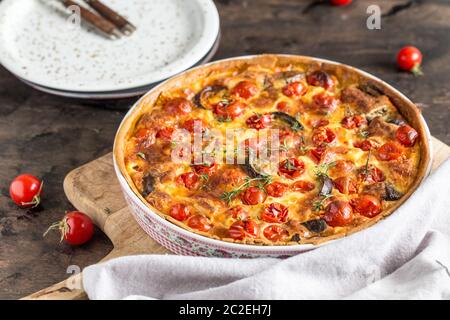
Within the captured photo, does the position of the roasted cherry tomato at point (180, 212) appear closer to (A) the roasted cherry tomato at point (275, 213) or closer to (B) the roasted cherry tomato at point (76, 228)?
(A) the roasted cherry tomato at point (275, 213)

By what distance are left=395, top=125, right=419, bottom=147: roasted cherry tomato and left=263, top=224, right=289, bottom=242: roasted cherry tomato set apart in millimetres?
999

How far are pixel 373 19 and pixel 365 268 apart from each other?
118 inches

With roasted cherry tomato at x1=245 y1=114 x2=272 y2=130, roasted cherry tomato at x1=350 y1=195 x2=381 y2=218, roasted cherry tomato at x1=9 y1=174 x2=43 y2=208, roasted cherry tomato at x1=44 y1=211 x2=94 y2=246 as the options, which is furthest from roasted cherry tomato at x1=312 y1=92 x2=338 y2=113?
roasted cherry tomato at x1=9 y1=174 x2=43 y2=208

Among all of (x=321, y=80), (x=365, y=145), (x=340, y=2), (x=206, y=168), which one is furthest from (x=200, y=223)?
(x=340, y=2)

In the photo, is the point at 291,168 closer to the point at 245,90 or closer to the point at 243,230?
the point at 243,230

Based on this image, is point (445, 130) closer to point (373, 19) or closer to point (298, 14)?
point (373, 19)

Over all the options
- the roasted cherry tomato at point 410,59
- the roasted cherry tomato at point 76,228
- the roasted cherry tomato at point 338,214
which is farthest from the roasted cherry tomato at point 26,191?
the roasted cherry tomato at point 410,59

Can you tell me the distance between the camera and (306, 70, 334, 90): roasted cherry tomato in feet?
15.4

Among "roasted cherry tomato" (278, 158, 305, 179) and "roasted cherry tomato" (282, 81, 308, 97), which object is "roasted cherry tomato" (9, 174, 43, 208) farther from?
"roasted cherry tomato" (282, 81, 308, 97)

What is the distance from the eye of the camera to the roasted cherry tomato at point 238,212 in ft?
12.6

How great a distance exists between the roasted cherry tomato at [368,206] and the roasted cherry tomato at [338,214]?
61 mm

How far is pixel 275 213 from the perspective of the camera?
3838 millimetres
